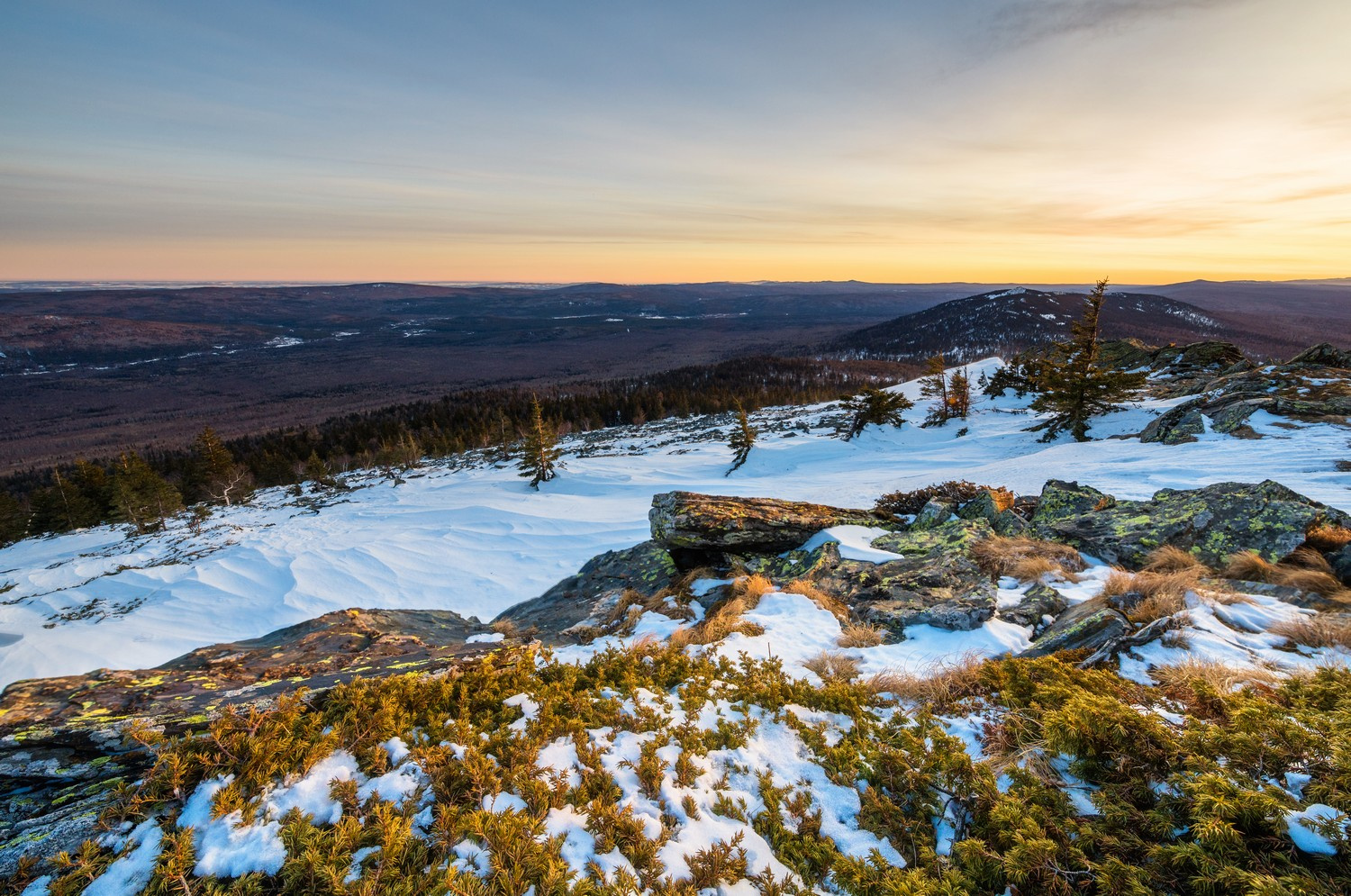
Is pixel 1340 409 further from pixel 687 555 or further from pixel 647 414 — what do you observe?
pixel 647 414

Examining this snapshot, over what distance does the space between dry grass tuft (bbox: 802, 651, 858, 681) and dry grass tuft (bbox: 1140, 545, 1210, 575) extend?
484 centimetres

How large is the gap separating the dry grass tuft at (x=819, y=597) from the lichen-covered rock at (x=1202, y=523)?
188 inches

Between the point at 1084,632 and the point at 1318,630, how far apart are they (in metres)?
1.82

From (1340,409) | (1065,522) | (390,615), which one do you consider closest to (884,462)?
(1340,409)

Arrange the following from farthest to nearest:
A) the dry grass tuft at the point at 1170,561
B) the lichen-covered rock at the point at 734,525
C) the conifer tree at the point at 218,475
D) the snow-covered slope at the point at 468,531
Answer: the conifer tree at the point at 218,475 → the snow-covered slope at the point at 468,531 → the lichen-covered rock at the point at 734,525 → the dry grass tuft at the point at 1170,561

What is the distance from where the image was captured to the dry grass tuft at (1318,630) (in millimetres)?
4504

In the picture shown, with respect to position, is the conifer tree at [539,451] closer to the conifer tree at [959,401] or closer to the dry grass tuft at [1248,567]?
the dry grass tuft at [1248,567]

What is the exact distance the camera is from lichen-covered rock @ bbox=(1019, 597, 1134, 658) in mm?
4973

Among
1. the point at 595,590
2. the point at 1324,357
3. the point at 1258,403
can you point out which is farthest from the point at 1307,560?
the point at 1324,357

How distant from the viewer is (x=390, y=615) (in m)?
8.56

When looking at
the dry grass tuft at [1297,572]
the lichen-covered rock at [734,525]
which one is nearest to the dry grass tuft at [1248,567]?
the dry grass tuft at [1297,572]

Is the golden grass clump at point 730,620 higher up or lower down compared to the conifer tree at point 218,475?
higher up

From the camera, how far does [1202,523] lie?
309 inches

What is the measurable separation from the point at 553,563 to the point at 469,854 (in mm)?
14873
